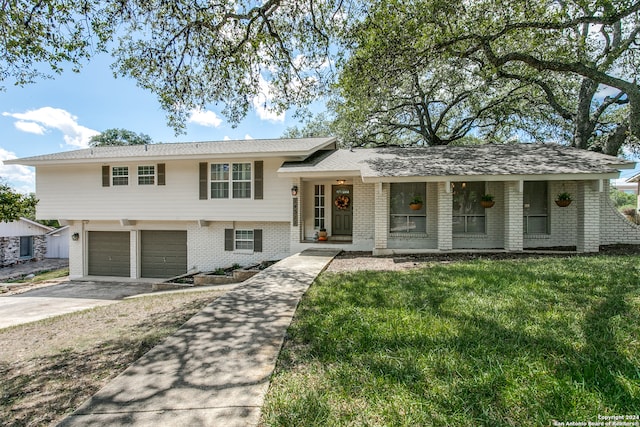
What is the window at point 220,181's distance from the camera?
12.4m

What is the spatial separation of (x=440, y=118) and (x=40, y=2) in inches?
726

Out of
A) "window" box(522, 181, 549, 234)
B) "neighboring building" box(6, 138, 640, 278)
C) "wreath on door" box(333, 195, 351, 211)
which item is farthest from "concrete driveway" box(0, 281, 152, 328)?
"window" box(522, 181, 549, 234)

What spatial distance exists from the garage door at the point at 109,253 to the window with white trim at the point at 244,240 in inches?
212

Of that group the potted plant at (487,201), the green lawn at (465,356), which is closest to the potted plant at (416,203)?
the potted plant at (487,201)

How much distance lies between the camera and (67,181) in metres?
13.4

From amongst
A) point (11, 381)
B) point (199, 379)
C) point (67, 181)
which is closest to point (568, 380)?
point (199, 379)

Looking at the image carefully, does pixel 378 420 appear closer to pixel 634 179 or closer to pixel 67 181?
pixel 67 181

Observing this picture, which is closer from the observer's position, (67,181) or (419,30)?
(419,30)

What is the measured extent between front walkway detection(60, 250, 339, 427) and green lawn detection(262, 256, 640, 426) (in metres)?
0.25

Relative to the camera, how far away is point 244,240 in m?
12.8

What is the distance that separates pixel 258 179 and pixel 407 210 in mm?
5837

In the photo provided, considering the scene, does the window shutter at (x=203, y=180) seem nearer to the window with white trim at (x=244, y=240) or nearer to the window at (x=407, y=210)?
the window with white trim at (x=244, y=240)

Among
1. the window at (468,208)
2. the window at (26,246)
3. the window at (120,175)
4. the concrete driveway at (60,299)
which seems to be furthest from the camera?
the window at (26,246)

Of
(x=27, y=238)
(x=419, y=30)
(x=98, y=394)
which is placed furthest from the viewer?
(x=27, y=238)
